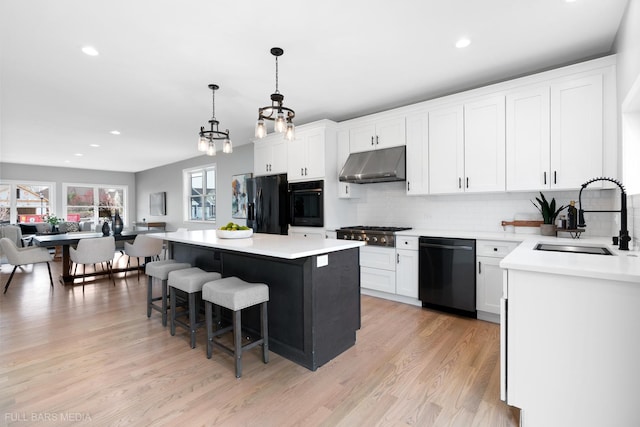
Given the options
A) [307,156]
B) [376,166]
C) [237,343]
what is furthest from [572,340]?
[307,156]

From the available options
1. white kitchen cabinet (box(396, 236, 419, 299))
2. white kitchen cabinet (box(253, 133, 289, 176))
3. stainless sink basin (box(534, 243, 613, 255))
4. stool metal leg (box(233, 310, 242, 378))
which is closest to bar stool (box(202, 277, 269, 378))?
stool metal leg (box(233, 310, 242, 378))

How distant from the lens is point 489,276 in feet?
10.2

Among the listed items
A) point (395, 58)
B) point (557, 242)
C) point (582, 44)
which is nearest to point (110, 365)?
point (395, 58)

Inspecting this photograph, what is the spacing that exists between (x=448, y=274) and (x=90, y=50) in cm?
402

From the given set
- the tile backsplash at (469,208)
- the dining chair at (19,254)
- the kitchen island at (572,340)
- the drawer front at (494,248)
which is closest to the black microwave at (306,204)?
the tile backsplash at (469,208)

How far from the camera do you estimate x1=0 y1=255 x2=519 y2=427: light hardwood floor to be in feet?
5.84

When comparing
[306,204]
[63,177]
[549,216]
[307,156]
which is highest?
[63,177]

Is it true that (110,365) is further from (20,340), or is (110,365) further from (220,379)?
(20,340)

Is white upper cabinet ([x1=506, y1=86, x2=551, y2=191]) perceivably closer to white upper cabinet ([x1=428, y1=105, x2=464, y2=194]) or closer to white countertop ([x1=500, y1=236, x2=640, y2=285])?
white upper cabinet ([x1=428, y1=105, x2=464, y2=194])

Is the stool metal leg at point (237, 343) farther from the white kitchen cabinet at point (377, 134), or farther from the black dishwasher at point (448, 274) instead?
the white kitchen cabinet at point (377, 134)

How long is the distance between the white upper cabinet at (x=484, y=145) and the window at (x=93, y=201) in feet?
35.7

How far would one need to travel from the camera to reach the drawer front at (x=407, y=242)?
142 inches

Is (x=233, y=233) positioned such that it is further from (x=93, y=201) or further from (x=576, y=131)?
(x=93, y=201)

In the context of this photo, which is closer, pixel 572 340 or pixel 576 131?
pixel 572 340
